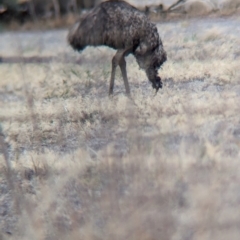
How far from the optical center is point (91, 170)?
3490 mm

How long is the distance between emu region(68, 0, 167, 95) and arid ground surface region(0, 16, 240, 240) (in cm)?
26

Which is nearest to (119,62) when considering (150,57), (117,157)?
(150,57)

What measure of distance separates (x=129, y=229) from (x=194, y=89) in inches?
128

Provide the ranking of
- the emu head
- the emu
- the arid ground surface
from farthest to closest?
the emu head → the emu → the arid ground surface

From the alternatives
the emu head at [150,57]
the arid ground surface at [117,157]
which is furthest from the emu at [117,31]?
the arid ground surface at [117,157]

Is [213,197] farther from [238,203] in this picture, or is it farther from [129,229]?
[129,229]

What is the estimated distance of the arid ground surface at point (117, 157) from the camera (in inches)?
123

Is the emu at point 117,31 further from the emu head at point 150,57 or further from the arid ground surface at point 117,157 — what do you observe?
the arid ground surface at point 117,157

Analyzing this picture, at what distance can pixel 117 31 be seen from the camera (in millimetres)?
5141

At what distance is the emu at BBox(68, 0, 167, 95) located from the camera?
512 centimetres

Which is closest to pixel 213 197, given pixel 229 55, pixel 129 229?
pixel 129 229

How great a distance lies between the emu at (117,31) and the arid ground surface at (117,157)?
0.86 ft

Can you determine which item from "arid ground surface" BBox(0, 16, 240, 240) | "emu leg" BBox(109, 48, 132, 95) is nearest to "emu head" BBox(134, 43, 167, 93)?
"emu leg" BBox(109, 48, 132, 95)

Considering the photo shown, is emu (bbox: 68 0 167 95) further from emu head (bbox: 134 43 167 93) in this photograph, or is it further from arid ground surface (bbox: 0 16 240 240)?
arid ground surface (bbox: 0 16 240 240)
